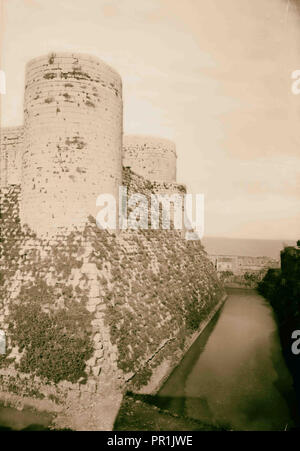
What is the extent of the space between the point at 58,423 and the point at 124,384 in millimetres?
2203

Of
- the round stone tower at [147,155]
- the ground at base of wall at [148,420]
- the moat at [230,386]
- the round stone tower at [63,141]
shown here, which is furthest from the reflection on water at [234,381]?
A: the round stone tower at [147,155]

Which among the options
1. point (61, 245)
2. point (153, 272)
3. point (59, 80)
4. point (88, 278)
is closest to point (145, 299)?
point (153, 272)

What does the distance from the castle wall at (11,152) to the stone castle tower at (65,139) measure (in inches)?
240

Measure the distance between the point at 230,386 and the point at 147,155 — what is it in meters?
14.6

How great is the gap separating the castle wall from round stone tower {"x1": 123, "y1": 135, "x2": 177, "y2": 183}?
22.8 feet

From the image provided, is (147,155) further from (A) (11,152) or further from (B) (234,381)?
(B) (234,381)

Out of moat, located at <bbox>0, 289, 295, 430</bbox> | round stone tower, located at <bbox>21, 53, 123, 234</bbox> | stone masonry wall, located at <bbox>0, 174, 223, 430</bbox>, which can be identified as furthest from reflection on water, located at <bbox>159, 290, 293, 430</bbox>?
round stone tower, located at <bbox>21, 53, 123, 234</bbox>

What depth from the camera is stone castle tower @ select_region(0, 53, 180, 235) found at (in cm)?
1080

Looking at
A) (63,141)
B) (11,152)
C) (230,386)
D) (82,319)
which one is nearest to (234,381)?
(230,386)

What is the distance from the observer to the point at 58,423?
26.7 ft

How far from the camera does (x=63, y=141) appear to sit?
35.6ft

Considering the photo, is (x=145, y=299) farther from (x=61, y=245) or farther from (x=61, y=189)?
(x=61, y=189)

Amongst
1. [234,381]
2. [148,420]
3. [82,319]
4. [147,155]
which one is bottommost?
[234,381]

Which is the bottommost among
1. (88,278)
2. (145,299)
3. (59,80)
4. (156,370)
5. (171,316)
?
(156,370)
